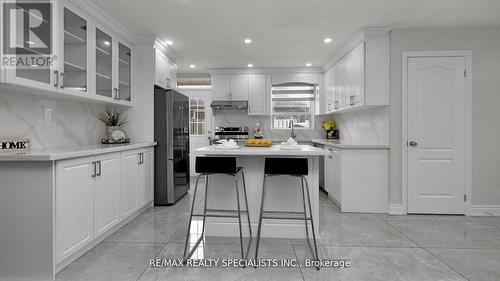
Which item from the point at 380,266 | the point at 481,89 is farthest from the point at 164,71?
the point at 481,89

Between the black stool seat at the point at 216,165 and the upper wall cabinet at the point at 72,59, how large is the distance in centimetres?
145

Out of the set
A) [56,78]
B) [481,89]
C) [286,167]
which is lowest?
[286,167]

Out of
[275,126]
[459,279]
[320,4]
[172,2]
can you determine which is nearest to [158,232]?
[172,2]

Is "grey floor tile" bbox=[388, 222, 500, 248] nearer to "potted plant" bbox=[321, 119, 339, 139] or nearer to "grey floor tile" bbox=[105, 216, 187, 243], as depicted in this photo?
"grey floor tile" bbox=[105, 216, 187, 243]

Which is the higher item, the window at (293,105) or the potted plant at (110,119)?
the window at (293,105)

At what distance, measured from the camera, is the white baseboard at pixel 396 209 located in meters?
3.68

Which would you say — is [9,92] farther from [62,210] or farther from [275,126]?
[275,126]

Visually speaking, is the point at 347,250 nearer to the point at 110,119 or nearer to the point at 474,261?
the point at 474,261

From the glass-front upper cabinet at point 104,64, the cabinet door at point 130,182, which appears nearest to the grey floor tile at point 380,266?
the cabinet door at point 130,182

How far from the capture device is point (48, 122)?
2.80 meters

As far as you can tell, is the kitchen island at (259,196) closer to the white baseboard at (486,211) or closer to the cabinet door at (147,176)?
the cabinet door at (147,176)

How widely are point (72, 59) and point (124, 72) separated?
3.58 feet

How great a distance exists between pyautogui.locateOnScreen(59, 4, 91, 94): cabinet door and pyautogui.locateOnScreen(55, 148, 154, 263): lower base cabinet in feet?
2.53

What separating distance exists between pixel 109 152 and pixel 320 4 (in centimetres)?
275
